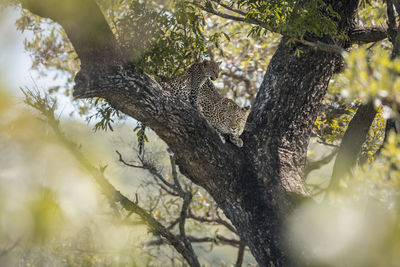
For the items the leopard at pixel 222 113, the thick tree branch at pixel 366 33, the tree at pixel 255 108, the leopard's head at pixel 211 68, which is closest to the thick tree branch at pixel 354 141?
the tree at pixel 255 108

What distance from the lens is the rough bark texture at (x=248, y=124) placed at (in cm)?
365

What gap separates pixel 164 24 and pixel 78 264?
5292mm

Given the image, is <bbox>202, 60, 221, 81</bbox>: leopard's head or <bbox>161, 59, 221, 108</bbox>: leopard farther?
<bbox>202, 60, 221, 81</bbox>: leopard's head

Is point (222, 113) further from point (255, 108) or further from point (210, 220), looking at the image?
point (210, 220)

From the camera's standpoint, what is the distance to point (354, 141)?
15.9ft

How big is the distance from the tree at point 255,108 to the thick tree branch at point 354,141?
0.02 m

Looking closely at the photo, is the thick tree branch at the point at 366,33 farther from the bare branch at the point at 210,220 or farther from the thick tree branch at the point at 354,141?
the bare branch at the point at 210,220

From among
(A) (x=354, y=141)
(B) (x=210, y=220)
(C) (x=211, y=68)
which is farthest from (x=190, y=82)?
(B) (x=210, y=220)

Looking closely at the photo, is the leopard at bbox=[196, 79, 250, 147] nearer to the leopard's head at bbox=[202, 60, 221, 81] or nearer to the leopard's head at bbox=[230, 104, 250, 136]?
the leopard's head at bbox=[230, 104, 250, 136]

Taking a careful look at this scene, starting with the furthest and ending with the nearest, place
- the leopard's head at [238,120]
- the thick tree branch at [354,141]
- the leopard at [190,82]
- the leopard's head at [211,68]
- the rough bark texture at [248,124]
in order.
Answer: the leopard's head at [211,68] → the leopard's head at [238,120] → the leopard at [190,82] → the thick tree branch at [354,141] → the rough bark texture at [248,124]

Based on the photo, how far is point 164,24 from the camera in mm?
4570

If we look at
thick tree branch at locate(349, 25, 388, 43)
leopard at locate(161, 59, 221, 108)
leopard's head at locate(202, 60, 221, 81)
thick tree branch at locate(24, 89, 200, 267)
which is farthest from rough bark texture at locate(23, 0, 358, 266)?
leopard's head at locate(202, 60, 221, 81)

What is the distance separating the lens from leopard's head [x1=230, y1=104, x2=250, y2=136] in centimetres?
544

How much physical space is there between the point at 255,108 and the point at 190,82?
3.51 ft
